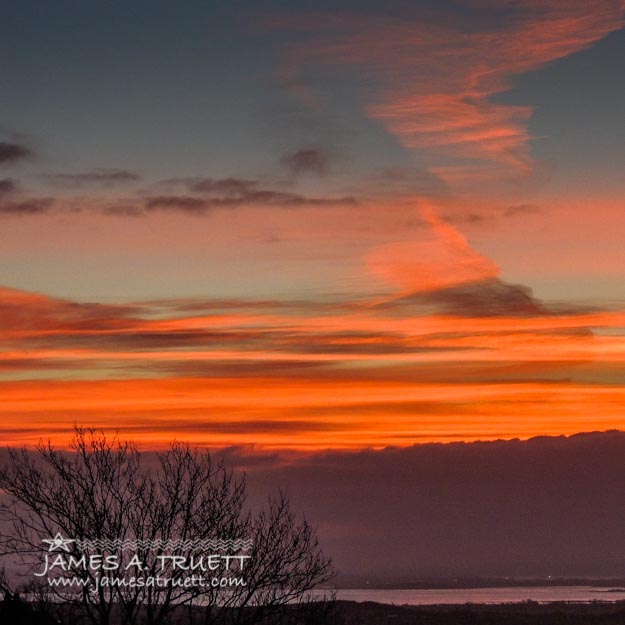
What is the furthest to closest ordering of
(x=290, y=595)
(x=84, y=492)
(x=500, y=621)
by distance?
1. (x=500, y=621)
2. (x=290, y=595)
3. (x=84, y=492)

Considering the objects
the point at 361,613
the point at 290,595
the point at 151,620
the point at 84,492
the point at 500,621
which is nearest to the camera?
the point at 151,620

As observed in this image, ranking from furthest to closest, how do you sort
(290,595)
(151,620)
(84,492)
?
1. (290,595)
2. (84,492)
3. (151,620)

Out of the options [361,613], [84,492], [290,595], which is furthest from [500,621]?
[84,492]

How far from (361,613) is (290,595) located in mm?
48308

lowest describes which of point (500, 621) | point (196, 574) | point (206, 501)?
point (500, 621)

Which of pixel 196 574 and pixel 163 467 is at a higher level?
pixel 163 467

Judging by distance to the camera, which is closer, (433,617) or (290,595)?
(290,595)

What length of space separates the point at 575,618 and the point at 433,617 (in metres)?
8.78

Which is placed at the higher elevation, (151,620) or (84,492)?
(84,492)

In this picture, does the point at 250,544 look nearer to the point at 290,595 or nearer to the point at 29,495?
the point at 290,595

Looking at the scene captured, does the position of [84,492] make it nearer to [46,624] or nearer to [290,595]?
[46,624]

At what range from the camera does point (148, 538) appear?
23.7m

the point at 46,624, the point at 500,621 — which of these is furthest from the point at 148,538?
the point at 500,621

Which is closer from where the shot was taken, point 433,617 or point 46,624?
point 46,624
